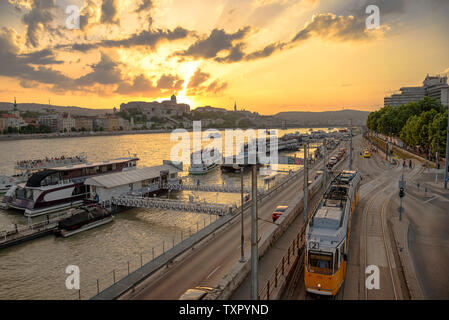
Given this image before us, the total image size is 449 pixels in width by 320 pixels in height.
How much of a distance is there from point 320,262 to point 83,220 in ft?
74.9

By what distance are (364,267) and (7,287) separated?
20351 mm

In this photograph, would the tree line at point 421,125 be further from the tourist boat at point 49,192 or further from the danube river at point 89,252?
the tourist boat at point 49,192

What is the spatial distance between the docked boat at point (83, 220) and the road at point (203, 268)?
1379 cm

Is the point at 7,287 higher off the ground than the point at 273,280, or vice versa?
the point at 273,280

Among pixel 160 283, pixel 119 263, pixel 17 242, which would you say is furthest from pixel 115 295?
pixel 17 242

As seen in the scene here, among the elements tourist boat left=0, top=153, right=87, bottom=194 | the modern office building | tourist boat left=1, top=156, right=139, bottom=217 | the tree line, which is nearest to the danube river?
tourist boat left=1, top=156, right=139, bottom=217

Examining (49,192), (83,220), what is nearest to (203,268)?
(83,220)

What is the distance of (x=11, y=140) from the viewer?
506 ft

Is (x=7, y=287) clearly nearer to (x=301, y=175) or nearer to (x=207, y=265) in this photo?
(x=207, y=265)

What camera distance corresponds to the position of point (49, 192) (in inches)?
1316

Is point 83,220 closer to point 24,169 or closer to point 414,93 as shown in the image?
point 24,169
